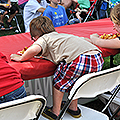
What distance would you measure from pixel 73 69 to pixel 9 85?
0.56 metres

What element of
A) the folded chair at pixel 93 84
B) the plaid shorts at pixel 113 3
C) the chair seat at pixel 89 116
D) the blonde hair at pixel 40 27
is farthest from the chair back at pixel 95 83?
the plaid shorts at pixel 113 3

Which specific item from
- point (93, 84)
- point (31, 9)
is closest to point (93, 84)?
point (93, 84)

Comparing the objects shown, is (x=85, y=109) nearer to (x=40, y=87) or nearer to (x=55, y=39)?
(x=40, y=87)

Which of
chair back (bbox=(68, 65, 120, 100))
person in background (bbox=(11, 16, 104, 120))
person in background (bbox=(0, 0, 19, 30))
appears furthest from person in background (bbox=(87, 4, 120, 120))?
person in background (bbox=(0, 0, 19, 30))

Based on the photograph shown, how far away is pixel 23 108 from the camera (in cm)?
83

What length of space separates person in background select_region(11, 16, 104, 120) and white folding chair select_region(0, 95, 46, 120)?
592mm

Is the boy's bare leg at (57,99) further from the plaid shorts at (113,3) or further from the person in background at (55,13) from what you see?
the plaid shorts at (113,3)

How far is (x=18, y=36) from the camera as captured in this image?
2.25 meters

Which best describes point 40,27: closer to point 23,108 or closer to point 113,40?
point 113,40

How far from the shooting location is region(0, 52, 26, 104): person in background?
98 cm

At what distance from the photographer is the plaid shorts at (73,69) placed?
1.40 m

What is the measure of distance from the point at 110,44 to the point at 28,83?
82 cm

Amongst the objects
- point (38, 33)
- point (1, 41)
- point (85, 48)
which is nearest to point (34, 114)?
point (85, 48)

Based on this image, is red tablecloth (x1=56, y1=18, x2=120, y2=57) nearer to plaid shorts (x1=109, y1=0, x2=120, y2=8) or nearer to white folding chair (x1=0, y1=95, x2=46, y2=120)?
white folding chair (x1=0, y1=95, x2=46, y2=120)
